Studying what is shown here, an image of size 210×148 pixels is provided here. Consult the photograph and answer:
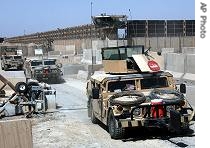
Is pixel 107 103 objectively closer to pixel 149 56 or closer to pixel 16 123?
pixel 149 56

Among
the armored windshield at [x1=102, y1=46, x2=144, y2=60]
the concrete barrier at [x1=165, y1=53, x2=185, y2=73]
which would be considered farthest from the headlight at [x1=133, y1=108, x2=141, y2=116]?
the concrete barrier at [x1=165, y1=53, x2=185, y2=73]

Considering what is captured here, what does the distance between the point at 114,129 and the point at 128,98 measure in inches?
33.0

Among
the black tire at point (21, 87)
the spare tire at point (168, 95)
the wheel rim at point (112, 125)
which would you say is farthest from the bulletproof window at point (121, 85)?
the black tire at point (21, 87)

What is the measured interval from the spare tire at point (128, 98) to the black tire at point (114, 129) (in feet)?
1.22

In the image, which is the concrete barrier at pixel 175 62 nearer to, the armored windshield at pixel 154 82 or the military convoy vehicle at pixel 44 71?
the military convoy vehicle at pixel 44 71

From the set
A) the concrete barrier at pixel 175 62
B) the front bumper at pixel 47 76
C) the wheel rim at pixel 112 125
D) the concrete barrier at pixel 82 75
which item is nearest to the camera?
the wheel rim at pixel 112 125

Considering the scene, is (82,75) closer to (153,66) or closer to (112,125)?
(153,66)

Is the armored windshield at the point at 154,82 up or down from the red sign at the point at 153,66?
down

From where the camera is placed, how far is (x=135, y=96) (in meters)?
10.4

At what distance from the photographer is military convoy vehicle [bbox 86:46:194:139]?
9.85 m

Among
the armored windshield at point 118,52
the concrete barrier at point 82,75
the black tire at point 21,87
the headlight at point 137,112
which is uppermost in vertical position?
the armored windshield at point 118,52

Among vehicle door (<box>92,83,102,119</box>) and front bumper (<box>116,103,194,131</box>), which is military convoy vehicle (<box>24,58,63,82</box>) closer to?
vehicle door (<box>92,83,102,119</box>)

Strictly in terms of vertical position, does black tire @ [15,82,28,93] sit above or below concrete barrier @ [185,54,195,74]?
below

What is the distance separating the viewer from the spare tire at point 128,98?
32.6ft
